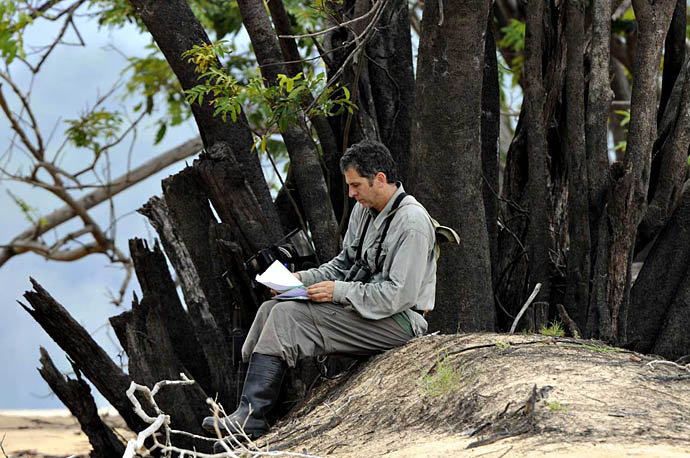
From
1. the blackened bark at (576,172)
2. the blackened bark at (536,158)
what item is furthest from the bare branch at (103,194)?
the blackened bark at (576,172)

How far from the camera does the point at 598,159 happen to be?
709cm

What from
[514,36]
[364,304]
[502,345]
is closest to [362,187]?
[364,304]

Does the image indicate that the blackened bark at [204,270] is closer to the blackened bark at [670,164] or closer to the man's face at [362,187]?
the man's face at [362,187]

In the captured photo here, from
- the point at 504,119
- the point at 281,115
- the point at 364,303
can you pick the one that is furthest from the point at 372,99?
the point at 504,119

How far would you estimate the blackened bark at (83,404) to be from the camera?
697 centimetres

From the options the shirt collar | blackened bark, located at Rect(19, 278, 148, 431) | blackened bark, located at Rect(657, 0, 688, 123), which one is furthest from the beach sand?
blackened bark, located at Rect(657, 0, 688, 123)

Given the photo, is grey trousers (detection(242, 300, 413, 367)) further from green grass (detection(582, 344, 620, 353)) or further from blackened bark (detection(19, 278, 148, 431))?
blackened bark (detection(19, 278, 148, 431))

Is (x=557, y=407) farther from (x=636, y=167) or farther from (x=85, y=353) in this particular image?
(x=85, y=353)

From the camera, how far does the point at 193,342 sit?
23.6 ft

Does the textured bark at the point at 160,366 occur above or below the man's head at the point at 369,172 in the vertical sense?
below

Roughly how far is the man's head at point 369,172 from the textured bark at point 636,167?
209cm

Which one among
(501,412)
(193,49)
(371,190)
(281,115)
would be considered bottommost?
(501,412)

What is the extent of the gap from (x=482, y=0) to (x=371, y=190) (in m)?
1.67

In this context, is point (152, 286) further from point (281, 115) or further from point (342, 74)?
point (342, 74)
